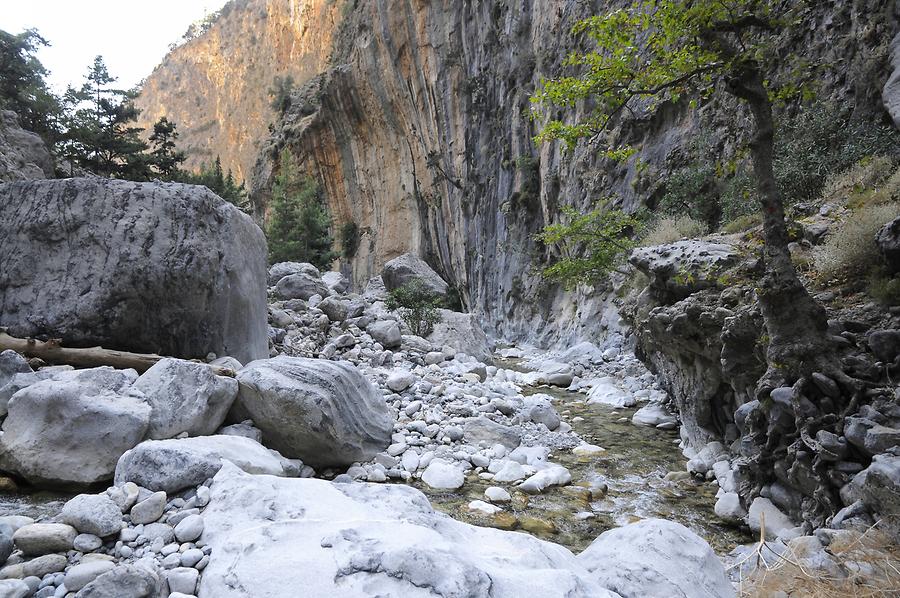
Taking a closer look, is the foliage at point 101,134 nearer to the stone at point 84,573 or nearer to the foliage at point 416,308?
the foliage at point 416,308

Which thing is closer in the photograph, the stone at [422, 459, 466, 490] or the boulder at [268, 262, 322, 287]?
the stone at [422, 459, 466, 490]

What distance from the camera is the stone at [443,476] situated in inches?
197

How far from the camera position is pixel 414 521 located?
2863 mm

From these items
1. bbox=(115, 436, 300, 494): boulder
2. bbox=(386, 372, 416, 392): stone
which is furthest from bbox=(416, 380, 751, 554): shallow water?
bbox=(386, 372, 416, 392): stone

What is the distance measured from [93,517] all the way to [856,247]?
6.28 m

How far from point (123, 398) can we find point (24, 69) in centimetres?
2873

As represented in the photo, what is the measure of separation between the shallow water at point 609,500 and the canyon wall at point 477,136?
6.81 m

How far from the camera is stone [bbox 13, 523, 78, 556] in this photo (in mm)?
2441

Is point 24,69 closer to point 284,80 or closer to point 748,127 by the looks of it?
point 284,80

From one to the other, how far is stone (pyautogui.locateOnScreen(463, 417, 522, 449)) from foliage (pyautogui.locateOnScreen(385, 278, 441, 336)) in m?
6.41

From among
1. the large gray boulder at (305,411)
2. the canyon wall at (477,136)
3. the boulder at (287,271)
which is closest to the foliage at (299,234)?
the canyon wall at (477,136)

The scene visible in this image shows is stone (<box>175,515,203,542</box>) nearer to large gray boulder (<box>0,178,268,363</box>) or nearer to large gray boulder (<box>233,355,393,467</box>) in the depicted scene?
large gray boulder (<box>233,355,393,467</box>)

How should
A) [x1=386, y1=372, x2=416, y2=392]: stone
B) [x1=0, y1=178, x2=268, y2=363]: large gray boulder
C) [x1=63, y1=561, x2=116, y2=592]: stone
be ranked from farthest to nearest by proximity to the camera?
[x1=386, y1=372, x2=416, y2=392]: stone < [x1=0, y1=178, x2=268, y2=363]: large gray boulder < [x1=63, y1=561, x2=116, y2=592]: stone

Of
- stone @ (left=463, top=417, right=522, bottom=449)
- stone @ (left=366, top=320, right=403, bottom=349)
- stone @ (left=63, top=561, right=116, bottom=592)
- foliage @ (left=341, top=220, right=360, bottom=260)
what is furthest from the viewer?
foliage @ (left=341, top=220, right=360, bottom=260)
